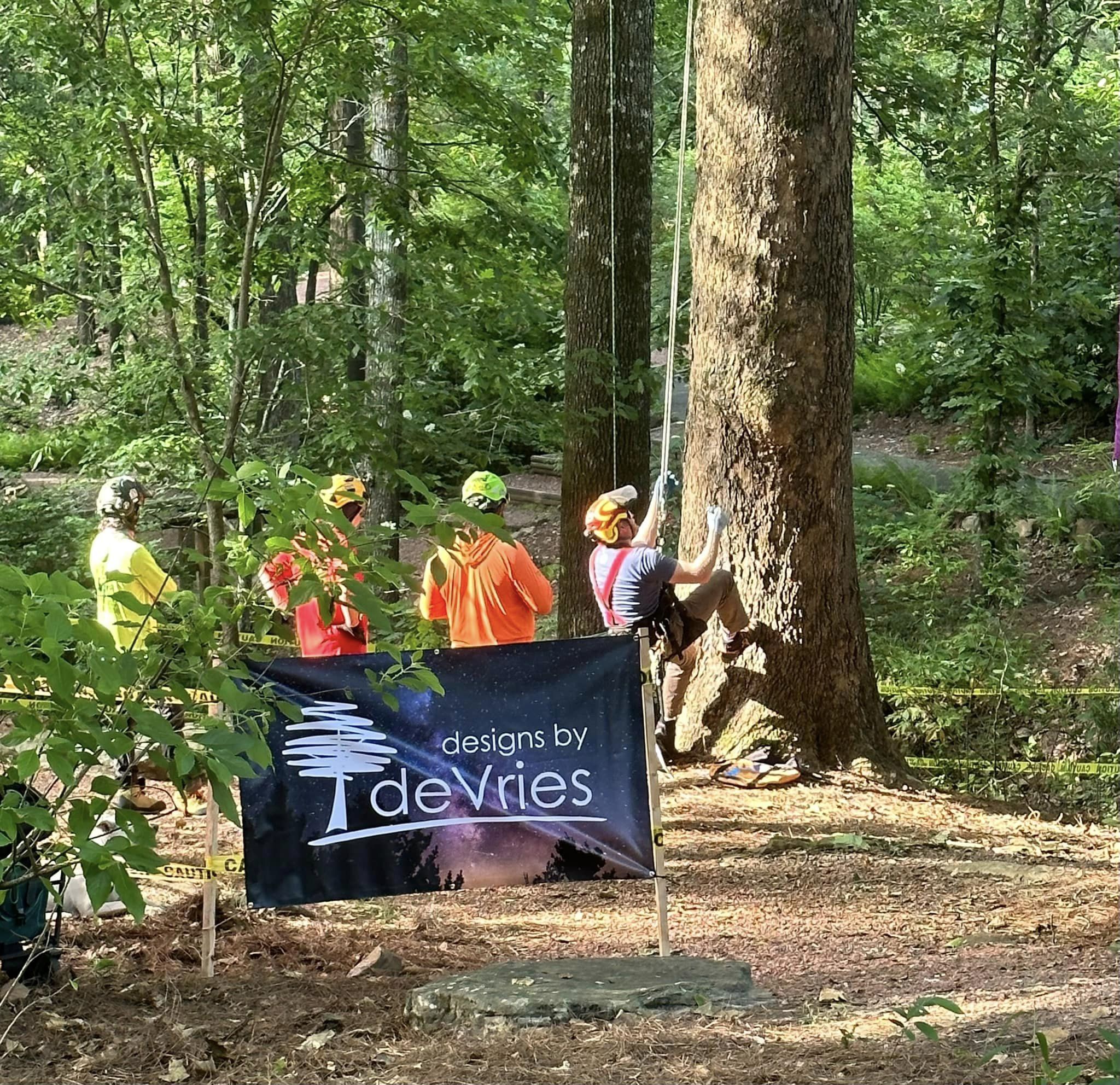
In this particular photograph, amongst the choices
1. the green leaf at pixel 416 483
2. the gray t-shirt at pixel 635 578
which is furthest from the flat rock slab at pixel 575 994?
the gray t-shirt at pixel 635 578

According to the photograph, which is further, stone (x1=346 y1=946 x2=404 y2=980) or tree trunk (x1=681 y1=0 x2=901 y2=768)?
tree trunk (x1=681 y1=0 x2=901 y2=768)

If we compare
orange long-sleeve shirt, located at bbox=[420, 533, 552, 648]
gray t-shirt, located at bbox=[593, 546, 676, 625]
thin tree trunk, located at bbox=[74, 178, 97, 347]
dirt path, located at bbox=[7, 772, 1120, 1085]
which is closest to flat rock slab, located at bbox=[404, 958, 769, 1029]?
dirt path, located at bbox=[7, 772, 1120, 1085]

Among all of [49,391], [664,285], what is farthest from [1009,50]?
[49,391]

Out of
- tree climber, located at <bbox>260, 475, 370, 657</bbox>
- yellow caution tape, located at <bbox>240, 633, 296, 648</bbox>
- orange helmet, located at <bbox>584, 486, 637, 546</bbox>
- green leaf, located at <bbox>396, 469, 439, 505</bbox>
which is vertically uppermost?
orange helmet, located at <bbox>584, 486, 637, 546</bbox>

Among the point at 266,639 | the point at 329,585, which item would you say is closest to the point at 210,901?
the point at 266,639

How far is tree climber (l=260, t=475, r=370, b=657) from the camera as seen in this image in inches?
159

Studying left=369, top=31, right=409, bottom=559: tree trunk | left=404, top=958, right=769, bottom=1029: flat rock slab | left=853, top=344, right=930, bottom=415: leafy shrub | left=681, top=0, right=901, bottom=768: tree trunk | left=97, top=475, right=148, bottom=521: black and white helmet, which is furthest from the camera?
left=853, top=344, right=930, bottom=415: leafy shrub

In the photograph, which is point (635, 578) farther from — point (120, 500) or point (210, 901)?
point (210, 901)

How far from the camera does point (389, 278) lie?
10.7 m

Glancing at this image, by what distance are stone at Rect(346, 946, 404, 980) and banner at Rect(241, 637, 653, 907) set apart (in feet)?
0.78

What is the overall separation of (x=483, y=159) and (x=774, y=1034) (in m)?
13.9

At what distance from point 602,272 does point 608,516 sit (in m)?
3.25

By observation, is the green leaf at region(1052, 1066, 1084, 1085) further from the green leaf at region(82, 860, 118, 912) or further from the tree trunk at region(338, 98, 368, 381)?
the tree trunk at region(338, 98, 368, 381)

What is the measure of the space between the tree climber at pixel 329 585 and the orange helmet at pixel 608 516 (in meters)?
1.22
